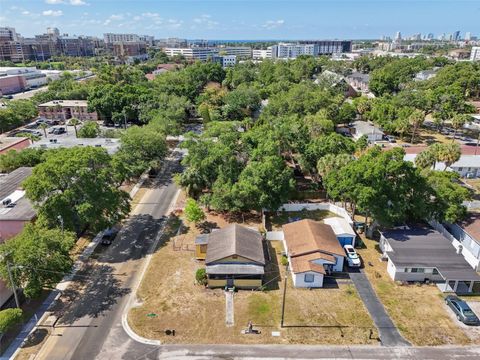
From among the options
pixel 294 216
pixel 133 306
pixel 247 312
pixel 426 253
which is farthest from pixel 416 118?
pixel 133 306

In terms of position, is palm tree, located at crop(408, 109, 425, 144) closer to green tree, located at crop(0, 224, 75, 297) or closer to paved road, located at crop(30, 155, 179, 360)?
paved road, located at crop(30, 155, 179, 360)

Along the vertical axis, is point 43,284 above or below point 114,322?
above

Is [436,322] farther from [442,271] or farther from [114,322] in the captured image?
[114,322]

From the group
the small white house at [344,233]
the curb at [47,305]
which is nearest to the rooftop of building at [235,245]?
the small white house at [344,233]

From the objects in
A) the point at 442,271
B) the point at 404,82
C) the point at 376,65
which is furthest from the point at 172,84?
the point at 376,65

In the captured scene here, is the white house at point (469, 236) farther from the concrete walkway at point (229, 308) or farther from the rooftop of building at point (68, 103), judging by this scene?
the rooftop of building at point (68, 103)

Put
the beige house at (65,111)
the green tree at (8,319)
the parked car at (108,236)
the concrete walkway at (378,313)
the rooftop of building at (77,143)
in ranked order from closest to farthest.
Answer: the green tree at (8,319), the concrete walkway at (378,313), the parked car at (108,236), the rooftop of building at (77,143), the beige house at (65,111)
